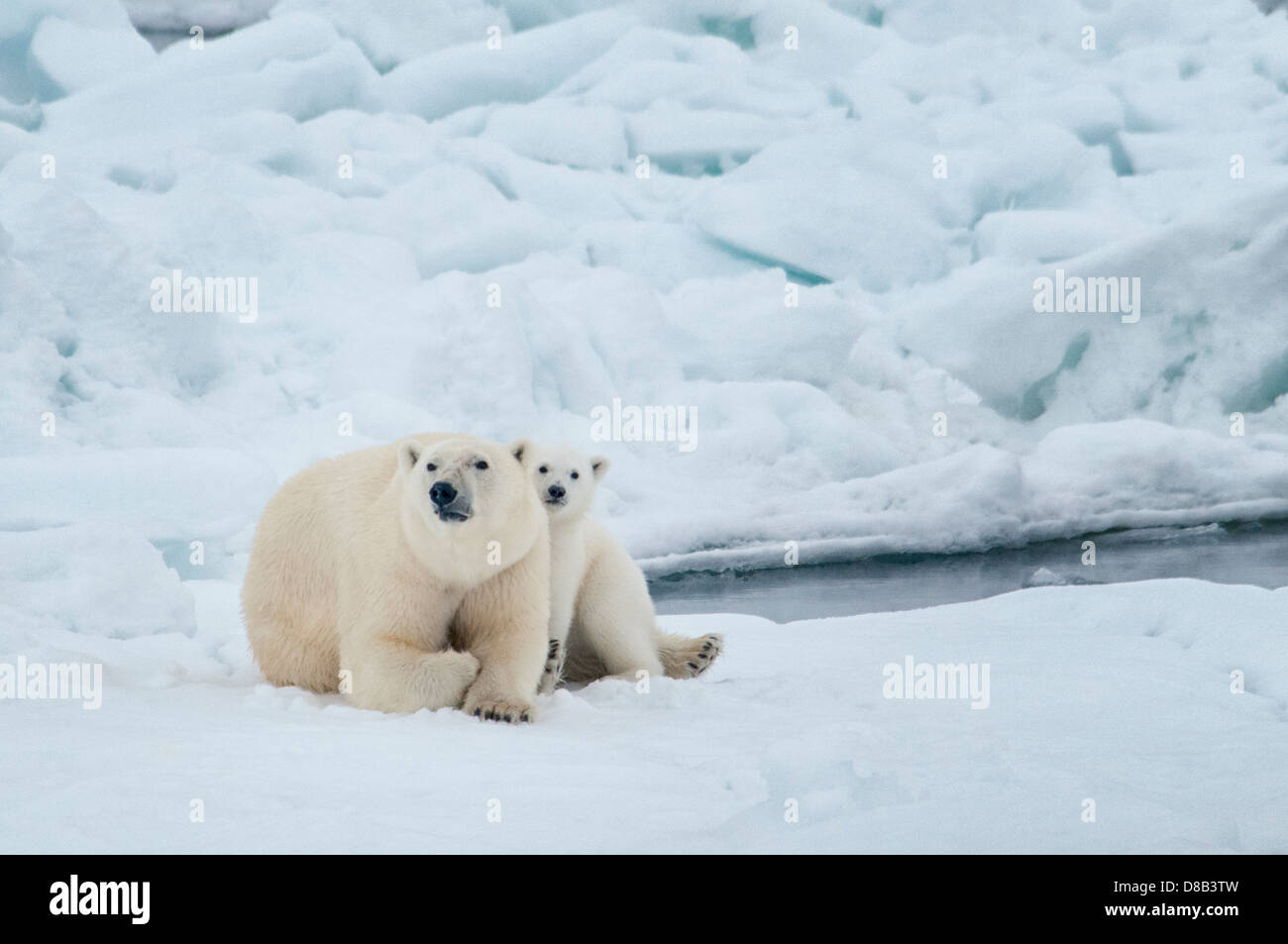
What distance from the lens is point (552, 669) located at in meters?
3.37

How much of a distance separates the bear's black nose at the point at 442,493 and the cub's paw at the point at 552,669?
69 cm

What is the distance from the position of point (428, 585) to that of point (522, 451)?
16.6 inches

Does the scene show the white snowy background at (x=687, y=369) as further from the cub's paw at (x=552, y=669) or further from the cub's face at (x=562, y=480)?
the cub's face at (x=562, y=480)

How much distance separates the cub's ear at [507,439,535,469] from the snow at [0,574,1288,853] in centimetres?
63

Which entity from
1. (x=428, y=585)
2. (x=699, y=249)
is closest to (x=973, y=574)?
(x=699, y=249)

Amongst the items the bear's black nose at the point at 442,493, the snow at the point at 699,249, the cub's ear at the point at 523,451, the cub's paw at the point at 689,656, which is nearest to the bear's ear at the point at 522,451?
the cub's ear at the point at 523,451

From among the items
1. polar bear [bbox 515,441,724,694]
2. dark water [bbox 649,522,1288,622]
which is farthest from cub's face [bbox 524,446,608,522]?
dark water [bbox 649,522,1288,622]

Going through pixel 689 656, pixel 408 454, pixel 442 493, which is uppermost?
pixel 408 454

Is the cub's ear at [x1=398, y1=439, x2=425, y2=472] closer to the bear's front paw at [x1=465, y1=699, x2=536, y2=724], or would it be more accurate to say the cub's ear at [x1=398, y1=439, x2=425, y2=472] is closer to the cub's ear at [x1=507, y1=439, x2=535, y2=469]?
the cub's ear at [x1=507, y1=439, x2=535, y2=469]

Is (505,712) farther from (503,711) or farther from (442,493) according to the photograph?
(442,493)

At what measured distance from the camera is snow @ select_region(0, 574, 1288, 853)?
2.10m

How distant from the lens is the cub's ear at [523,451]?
3154 millimetres

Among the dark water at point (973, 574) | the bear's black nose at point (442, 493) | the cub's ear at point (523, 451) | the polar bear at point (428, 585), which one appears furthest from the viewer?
the dark water at point (973, 574)

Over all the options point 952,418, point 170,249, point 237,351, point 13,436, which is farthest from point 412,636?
point 952,418
